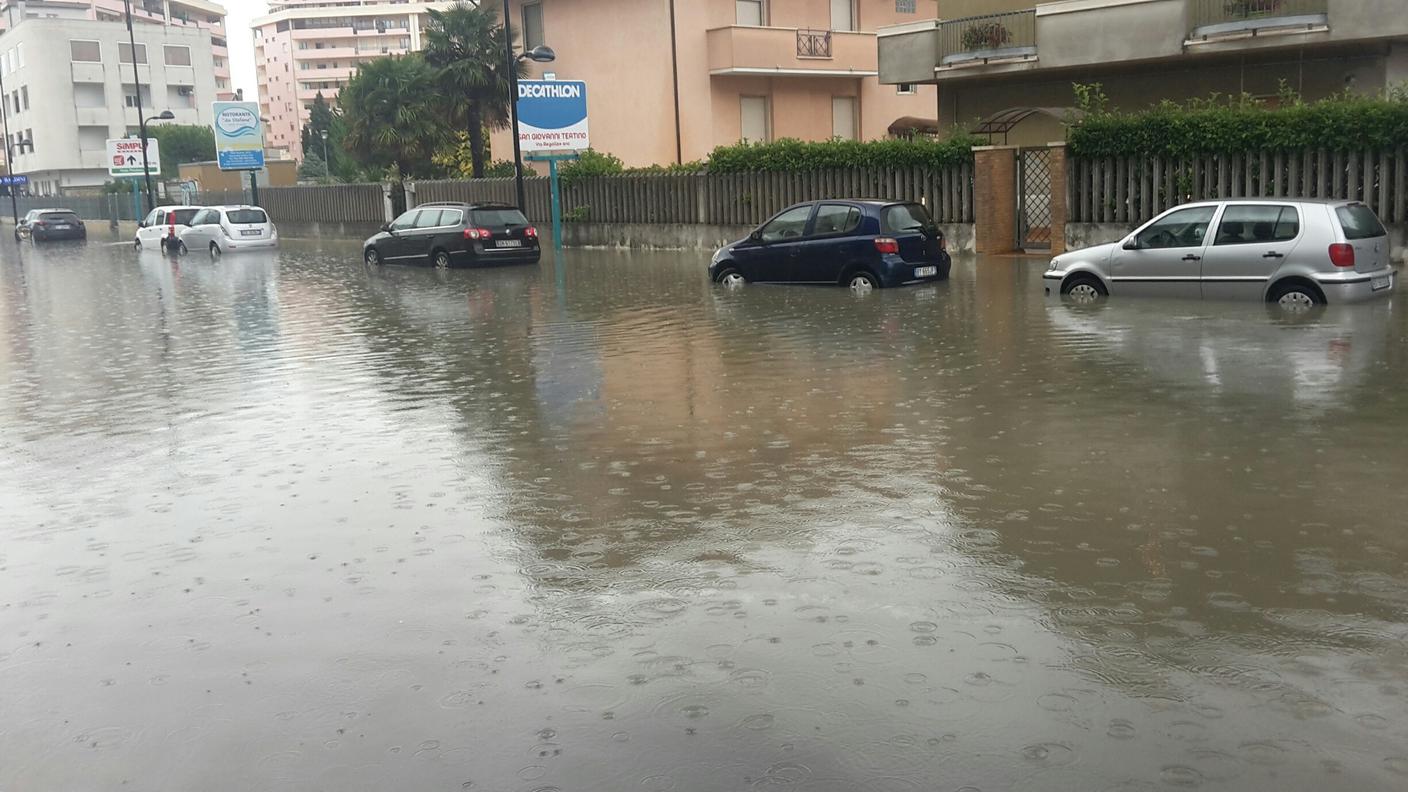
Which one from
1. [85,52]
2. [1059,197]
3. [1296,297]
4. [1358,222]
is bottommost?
[1296,297]

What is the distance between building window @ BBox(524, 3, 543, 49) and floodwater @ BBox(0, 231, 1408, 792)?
32.9 metres

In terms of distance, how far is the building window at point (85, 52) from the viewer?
100125 mm

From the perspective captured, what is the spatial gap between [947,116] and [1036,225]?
23.8 ft

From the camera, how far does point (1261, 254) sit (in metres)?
16.0

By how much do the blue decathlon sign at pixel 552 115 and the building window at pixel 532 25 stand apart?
1135cm

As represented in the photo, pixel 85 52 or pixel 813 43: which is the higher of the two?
pixel 85 52

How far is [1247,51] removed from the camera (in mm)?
26922

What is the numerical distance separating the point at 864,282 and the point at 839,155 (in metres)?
10.0

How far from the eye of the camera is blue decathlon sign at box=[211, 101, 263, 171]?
53.3m

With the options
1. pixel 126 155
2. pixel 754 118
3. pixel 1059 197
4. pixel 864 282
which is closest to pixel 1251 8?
pixel 1059 197

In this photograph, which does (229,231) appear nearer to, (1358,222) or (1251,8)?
(1251,8)

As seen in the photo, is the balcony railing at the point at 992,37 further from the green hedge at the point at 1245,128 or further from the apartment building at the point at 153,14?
the apartment building at the point at 153,14

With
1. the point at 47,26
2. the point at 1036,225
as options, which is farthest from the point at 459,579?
the point at 47,26

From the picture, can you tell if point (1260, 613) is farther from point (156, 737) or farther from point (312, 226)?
point (312, 226)
